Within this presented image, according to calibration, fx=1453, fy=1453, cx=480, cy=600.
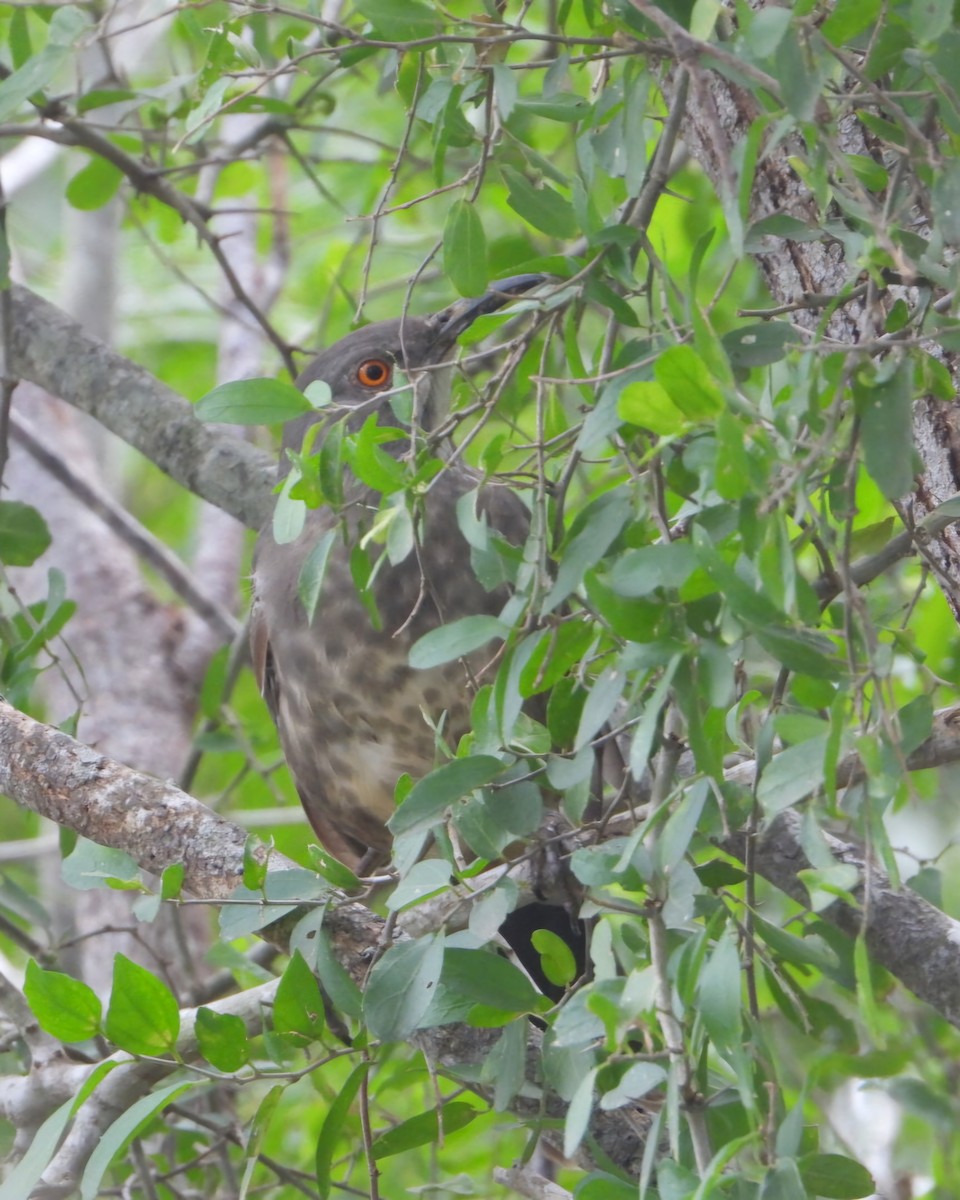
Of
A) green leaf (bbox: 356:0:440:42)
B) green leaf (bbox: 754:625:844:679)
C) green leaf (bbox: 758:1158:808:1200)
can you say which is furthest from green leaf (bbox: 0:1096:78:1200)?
green leaf (bbox: 356:0:440:42)

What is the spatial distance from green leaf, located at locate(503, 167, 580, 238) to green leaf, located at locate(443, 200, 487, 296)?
8cm

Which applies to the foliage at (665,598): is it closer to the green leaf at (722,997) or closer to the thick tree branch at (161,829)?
the green leaf at (722,997)

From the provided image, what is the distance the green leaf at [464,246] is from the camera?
1.84 meters

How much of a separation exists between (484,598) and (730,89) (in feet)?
4.22

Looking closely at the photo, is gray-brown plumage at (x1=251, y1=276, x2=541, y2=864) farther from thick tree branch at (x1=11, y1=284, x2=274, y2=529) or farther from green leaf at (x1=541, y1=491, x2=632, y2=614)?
green leaf at (x1=541, y1=491, x2=632, y2=614)

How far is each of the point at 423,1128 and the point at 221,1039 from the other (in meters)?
0.33

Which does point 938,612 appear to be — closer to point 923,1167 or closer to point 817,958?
point 923,1167

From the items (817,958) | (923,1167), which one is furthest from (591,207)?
(923,1167)

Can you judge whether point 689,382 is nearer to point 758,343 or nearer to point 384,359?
point 758,343

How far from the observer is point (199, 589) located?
4.82 metres

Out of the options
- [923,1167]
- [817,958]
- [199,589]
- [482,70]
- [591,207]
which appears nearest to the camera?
[817,958]

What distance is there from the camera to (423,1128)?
201 cm

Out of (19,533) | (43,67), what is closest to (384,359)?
(19,533)

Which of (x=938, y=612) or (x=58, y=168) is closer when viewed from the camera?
(x=938, y=612)
